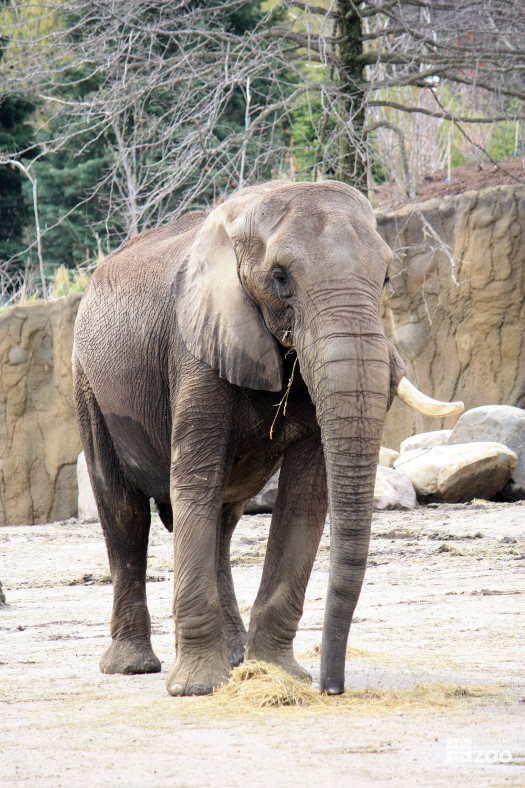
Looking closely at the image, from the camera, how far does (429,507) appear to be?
506 inches

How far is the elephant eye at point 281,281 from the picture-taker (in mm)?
4988

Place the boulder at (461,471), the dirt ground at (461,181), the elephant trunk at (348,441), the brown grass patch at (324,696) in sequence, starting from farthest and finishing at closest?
the dirt ground at (461,181) → the boulder at (461,471) → the brown grass patch at (324,696) → the elephant trunk at (348,441)

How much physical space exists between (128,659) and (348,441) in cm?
230

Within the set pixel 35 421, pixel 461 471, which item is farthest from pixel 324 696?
pixel 35 421

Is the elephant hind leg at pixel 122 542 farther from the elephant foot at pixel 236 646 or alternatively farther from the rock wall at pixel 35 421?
the rock wall at pixel 35 421

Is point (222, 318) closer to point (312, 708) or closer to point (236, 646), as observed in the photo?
point (312, 708)

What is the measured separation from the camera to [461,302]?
16406 mm

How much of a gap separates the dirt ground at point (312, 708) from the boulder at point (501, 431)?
115 inches

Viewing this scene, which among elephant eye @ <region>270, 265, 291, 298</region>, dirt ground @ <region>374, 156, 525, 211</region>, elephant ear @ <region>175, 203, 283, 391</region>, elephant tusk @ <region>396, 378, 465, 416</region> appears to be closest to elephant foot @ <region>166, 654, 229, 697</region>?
elephant ear @ <region>175, 203, 283, 391</region>

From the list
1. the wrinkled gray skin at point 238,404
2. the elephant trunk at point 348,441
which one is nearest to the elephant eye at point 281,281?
the wrinkled gray skin at point 238,404

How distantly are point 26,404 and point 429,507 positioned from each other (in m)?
7.08

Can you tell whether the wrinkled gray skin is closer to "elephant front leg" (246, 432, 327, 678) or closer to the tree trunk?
"elephant front leg" (246, 432, 327, 678)

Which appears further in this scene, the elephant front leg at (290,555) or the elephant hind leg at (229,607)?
the elephant hind leg at (229,607)

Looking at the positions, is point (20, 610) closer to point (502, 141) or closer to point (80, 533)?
point (80, 533)
